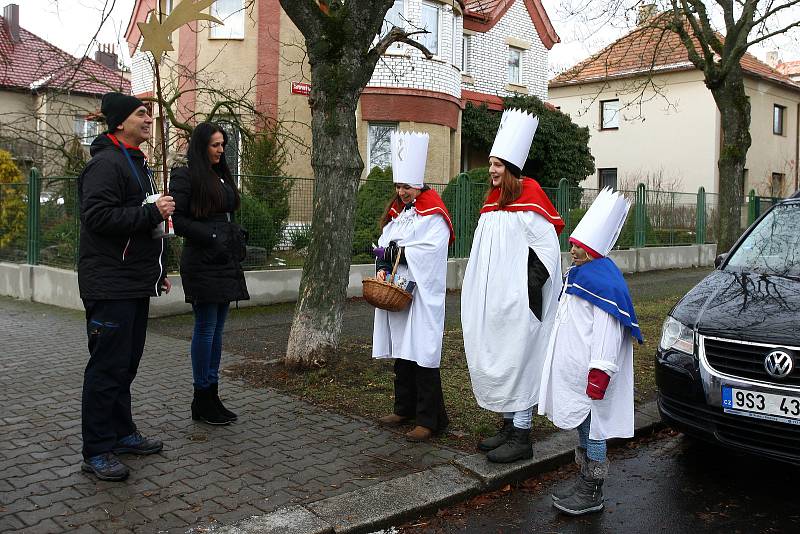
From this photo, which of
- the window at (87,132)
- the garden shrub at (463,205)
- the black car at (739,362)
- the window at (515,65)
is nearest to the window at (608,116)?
the window at (515,65)

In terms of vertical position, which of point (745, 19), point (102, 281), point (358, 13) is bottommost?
point (102, 281)

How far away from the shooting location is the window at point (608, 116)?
33.6m

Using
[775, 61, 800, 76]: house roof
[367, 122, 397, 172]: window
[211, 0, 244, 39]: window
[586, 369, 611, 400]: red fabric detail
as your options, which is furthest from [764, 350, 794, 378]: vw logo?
[775, 61, 800, 76]: house roof

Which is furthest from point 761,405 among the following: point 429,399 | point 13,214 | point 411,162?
point 13,214

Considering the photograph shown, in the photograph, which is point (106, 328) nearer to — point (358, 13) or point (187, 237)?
point (187, 237)

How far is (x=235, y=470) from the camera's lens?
4.65m

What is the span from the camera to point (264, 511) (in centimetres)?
405

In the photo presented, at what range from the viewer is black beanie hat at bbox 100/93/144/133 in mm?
4598

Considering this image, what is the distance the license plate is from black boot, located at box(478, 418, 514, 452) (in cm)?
138

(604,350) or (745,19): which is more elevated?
(745,19)

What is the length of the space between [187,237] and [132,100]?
1029 mm

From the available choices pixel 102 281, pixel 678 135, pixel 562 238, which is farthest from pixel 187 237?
pixel 678 135

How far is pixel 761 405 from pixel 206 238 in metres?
3.75

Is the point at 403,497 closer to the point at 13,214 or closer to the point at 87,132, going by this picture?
the point at 13,214
